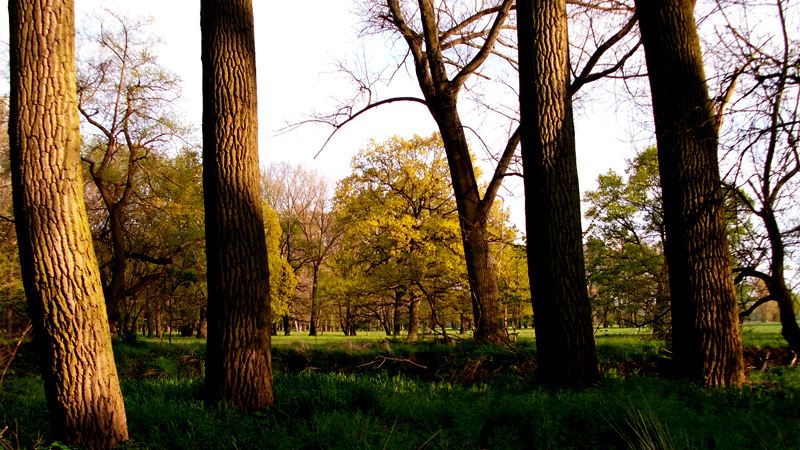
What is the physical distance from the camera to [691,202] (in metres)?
5.06

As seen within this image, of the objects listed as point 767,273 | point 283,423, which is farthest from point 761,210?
point 283,423

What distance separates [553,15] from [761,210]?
3.10 meters

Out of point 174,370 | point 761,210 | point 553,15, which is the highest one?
point 553,15

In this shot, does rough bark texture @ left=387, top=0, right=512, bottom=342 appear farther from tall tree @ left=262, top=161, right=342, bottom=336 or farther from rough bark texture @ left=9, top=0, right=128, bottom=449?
tall tree @ left=262, top=161, right=342, bottom=336

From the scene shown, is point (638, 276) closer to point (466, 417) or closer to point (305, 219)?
point (466, 417)

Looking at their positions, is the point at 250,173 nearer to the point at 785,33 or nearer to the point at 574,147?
the point at 574,147

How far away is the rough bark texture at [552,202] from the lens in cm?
495

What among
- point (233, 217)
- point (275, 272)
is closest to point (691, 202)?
point (233, 217)

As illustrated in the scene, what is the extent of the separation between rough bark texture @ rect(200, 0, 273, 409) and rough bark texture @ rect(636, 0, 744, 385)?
14.1 ft

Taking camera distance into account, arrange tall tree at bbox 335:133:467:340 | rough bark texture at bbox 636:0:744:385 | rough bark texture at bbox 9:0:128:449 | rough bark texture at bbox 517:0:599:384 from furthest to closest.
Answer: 1. tall tree at bbox 335:133:467:340
2. rough bark texture at bbox 517:0:599:384
3. rough bark texture at bbox 636:0:744:385
4. rough bark texture at bbox 9:0:128:449

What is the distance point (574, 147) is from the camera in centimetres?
538

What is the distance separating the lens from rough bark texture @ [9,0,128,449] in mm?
3658

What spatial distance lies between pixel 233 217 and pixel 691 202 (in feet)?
15.6

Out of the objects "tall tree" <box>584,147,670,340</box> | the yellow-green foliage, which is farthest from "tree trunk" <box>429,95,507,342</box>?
the yellow-green foliage
